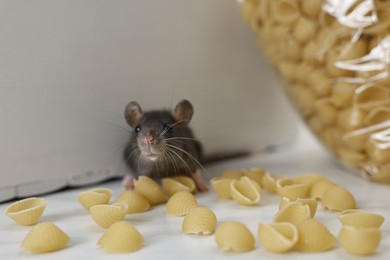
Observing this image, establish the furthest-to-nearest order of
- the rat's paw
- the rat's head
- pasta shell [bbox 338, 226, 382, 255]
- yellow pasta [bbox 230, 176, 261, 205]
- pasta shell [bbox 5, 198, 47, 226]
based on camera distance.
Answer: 1. the rat's paw
2. the rat's head
3. yellow pasta [bbox 230, 176, 261, 205]
4. pasta shell [bbox 5, 198, 47, 226]
5. pasta shell [bbox 338, 226, 382, 255]

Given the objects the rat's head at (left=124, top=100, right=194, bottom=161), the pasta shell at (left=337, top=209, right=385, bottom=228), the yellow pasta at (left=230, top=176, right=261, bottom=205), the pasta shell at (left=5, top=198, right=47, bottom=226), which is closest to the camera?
the pasta shell at (left=337, top=209, right=385, bottom=228)

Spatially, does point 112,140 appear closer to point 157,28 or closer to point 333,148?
point 157,28

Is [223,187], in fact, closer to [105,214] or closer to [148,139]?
[148,139]

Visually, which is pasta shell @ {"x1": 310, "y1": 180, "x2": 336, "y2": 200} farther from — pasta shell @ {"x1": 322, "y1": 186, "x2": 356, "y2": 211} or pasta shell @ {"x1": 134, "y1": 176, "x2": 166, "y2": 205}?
pasta shell @ {"x1": 134, "y1": 176, "x2": 166, "y2": 205}

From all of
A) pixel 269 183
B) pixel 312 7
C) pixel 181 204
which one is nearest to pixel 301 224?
pixel 181 204

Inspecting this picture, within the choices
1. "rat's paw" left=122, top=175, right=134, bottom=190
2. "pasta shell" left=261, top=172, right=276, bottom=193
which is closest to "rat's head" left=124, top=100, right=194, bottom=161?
"rat's paw" left=122, top=175, right=134, bottom=190

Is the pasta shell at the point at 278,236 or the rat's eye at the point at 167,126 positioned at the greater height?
the rat's eye at the point at 167,126

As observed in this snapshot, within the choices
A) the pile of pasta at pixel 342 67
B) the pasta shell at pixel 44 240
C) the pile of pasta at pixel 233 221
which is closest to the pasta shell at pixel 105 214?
the pile of pasta at pixel 233 221

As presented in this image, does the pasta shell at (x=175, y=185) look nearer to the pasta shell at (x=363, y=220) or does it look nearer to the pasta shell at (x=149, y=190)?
the pasta shell at (x=149, y=190)
